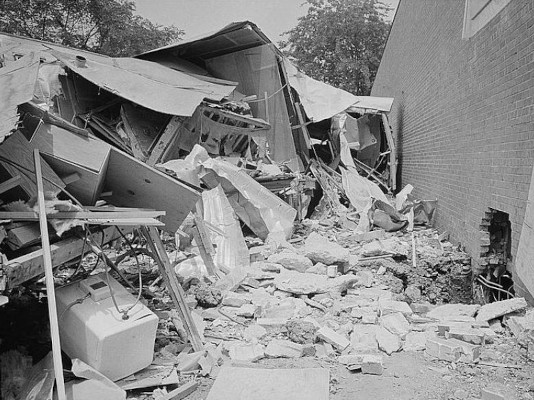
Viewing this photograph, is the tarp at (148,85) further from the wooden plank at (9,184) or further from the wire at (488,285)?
the wire at (488,285)

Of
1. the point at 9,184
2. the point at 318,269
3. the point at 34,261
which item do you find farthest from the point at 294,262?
the point at 9,184

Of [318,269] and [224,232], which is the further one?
[224,232]

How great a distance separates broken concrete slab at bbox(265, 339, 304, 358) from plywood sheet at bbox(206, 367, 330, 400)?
0.29 metres

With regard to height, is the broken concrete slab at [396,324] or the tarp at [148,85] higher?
the tarp at [148,85]

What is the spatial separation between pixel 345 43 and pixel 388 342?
1095 inches

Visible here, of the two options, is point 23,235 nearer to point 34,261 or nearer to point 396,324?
point 34,261

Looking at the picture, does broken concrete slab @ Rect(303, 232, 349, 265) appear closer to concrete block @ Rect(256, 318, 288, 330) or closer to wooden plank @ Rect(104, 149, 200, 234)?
concrete block @ Rect(256, 318, 288, 330)

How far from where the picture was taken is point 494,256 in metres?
5.16

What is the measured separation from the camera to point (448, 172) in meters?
7.19

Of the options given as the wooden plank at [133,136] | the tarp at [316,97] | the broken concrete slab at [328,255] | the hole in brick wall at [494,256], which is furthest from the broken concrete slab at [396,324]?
the tarp at [316,97]

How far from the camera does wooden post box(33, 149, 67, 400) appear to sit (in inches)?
97.3

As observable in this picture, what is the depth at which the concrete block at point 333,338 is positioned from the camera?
3.65m

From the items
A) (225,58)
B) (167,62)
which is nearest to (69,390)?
(167,62)

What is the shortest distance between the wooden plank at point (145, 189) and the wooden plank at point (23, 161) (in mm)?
549
